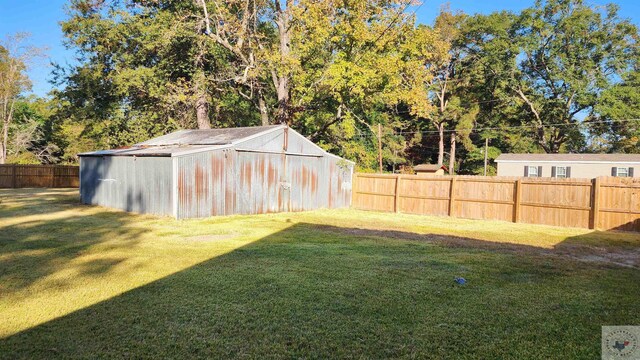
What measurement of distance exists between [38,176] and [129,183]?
1791cm

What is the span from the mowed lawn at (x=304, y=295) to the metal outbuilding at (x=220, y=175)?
329cm

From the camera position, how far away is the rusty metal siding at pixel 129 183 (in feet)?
43.8

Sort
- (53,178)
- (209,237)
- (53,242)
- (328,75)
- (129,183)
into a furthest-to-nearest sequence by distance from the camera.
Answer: (53,178) < (328,75) < (129,183) < (209,237) < (53,242)

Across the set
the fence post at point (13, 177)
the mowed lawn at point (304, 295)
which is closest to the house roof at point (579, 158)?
the mowed lawn at point (304, 295)

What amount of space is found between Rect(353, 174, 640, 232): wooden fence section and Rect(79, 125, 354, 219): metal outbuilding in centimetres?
267

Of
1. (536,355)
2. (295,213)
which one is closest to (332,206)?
(295,213)

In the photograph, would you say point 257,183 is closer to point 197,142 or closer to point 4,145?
point 197,142

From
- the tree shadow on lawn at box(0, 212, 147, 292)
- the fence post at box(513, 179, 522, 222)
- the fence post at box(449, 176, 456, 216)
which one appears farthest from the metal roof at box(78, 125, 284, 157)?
the fence post at box(513, 179, 522, 222)

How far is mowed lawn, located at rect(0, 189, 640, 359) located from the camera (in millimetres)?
3768

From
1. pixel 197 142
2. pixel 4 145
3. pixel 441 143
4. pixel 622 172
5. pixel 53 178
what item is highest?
pixel 441 143

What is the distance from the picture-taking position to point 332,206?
18.3m

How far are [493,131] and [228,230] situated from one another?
109 ft

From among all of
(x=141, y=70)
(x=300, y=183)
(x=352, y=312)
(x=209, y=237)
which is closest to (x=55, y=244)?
(x=209, y=237)

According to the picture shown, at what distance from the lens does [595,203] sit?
12.9 m
